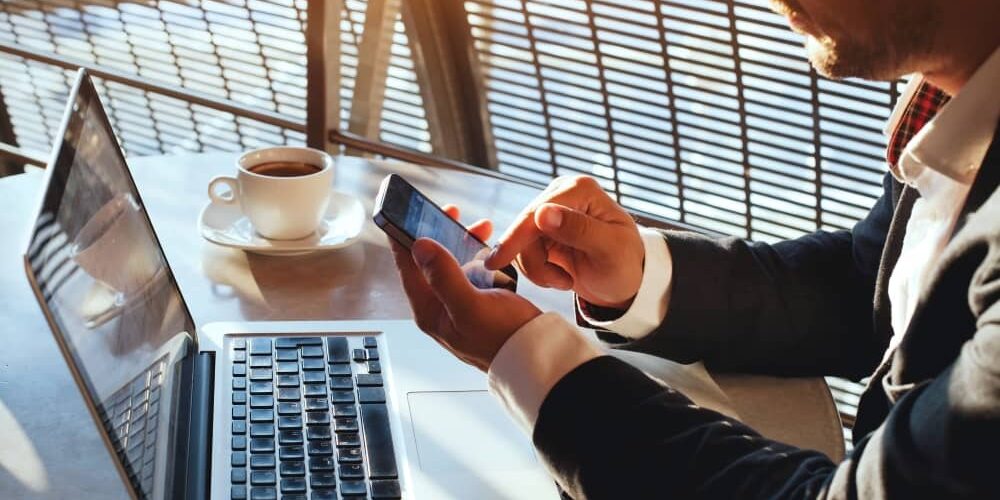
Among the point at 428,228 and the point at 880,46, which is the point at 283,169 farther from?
the point at 880,46

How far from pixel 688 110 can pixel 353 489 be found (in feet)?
6.86

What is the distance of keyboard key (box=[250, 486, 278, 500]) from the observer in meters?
0.94

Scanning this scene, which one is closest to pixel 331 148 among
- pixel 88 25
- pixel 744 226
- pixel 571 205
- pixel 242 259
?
pixel 242 259

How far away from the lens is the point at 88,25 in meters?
3.88

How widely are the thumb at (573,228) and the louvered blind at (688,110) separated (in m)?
1.39

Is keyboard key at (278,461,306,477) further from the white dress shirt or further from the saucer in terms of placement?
the saucer

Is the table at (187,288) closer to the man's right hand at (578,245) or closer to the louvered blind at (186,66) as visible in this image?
the man's right hand at (578,245)

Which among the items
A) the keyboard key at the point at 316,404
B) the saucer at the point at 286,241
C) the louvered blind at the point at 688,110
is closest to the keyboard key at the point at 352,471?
the keyboard key at the point at 316,404

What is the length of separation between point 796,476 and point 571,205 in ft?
1.57

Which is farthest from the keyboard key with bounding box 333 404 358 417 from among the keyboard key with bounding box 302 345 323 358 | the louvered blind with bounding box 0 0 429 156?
the louvered blind with bounding box 0 0 429 156

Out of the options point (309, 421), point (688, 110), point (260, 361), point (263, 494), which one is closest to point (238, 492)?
point (263, 494)

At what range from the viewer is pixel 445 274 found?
3.43 ft

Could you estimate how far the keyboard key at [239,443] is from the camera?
3.28ft

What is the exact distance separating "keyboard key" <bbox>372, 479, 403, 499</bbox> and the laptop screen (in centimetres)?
17
